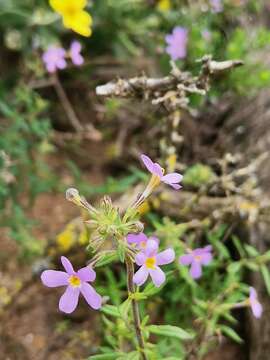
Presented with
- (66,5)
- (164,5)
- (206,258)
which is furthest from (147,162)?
(164,5)

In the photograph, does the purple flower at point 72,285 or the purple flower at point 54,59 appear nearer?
the purple flower at point 72,285

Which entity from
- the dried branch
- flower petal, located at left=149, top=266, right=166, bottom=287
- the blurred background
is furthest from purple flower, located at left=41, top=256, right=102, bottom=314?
the dried branch

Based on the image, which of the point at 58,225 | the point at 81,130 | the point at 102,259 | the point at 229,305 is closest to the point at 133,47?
the point at 81,130

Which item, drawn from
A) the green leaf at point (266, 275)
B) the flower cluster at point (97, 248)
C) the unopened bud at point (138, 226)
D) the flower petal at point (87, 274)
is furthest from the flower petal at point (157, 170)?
the green leaf at point (266, 275)

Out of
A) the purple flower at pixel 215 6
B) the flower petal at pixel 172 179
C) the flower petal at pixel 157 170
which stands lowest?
the flower petal at pixel 172 179

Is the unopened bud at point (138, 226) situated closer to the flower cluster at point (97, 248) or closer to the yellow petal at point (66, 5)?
the flower cluster at point (97, 248)

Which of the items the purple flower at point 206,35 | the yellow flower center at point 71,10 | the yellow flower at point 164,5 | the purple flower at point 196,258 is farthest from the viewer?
the yellow flower at point 164,5
